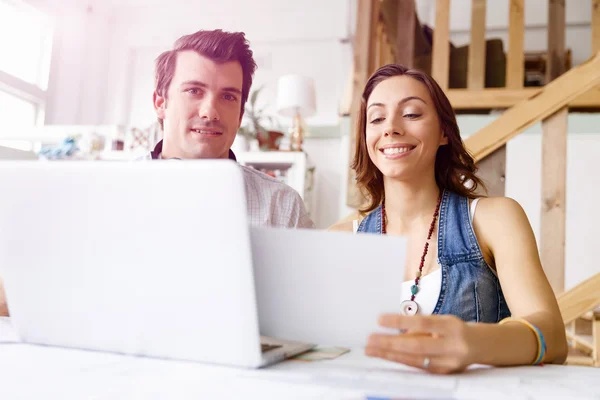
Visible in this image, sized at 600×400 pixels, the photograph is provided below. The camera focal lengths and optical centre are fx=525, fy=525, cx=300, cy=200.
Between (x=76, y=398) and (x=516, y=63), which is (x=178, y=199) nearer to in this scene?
(x=76, y=398)

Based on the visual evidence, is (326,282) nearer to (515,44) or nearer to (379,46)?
(379,46)

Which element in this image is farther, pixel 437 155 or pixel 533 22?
pixel 533 22

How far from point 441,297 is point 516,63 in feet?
6.68

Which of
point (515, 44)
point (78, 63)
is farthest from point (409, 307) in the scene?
point (78, 63)

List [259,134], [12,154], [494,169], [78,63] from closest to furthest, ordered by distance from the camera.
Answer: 1. [494,169]
2. [12,154]
3. [259,134]
4. [78,63]

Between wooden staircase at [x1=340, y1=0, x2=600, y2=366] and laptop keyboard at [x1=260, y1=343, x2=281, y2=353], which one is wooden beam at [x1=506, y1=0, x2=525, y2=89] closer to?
wooden staircase at [x1=340, y1=0, x2=600, y2=366]

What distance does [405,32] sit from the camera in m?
2.71

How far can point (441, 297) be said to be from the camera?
1.04m

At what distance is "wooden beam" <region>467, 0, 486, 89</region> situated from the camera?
Result: 8.71 feet

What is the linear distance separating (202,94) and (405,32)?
1.75 metres

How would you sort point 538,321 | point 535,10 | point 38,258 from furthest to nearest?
point 535,10
point 538,321
point 38,258

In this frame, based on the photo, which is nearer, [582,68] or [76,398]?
[76,398]

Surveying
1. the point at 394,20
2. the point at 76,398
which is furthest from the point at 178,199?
the point at 394,20

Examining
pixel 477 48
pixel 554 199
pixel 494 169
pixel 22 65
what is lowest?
pixel 554 199
